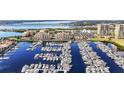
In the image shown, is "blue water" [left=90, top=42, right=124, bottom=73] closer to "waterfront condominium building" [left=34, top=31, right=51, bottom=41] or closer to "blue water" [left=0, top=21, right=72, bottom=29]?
"blue water" [left=0, top=21, right=72, bottom=29]

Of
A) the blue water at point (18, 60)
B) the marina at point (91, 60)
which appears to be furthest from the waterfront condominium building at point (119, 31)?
the blue water at point (18, 60)

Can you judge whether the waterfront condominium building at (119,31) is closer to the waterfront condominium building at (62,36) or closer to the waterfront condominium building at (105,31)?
the waterfront condominium building at (105,31)

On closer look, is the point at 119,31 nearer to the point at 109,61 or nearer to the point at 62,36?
the point at 109,61

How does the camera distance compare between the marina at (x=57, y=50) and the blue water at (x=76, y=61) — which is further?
the marina at (x=57, y=50)

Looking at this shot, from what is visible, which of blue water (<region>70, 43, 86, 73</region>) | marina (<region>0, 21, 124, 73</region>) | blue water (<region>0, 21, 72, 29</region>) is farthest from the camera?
blue water (<region>0, 21, 72, 29</region>)

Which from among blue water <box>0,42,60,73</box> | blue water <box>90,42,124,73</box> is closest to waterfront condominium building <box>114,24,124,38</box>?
blue water <box>90,42,124,73</box>
